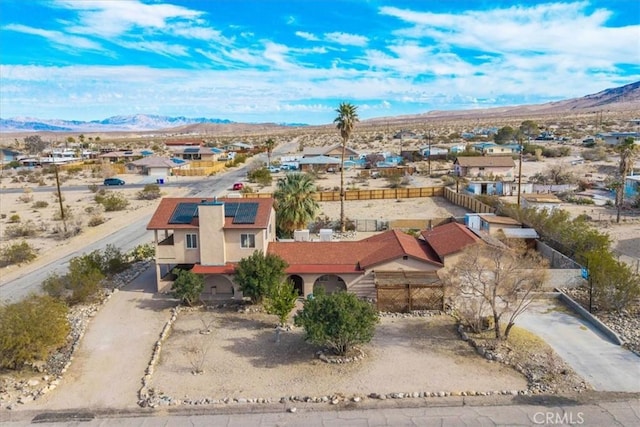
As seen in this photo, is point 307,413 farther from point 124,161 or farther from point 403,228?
point 124,161

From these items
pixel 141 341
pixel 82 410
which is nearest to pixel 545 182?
pixel 141 341

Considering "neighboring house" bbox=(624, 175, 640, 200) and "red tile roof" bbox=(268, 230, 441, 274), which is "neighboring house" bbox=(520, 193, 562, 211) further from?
"red tile roof" bbox=(268, 230, 441, 274)

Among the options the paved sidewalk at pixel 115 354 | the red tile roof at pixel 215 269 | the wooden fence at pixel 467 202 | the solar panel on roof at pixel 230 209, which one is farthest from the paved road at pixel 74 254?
the wooden fence at pixel 467 202

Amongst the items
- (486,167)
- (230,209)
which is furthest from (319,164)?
(230,209)

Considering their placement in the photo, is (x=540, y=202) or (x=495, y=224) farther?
(x=540, y=202)

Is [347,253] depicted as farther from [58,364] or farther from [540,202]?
[540,202]
